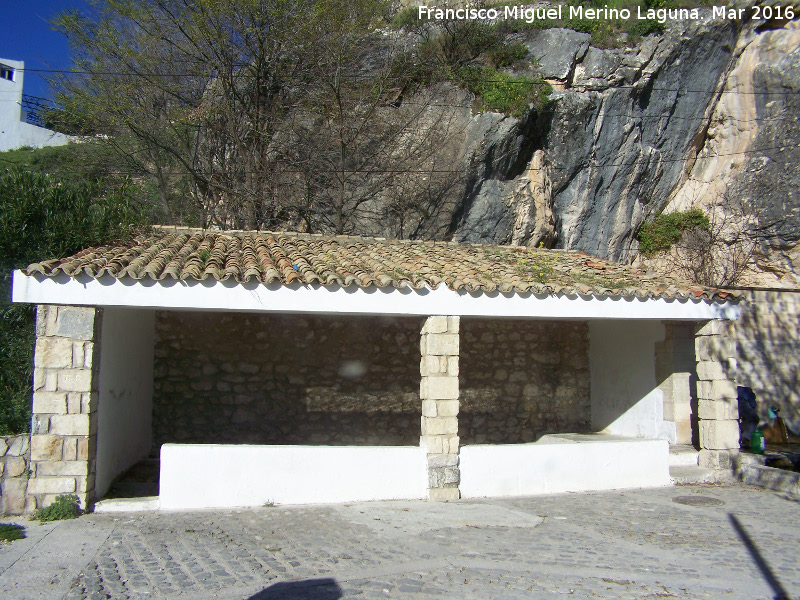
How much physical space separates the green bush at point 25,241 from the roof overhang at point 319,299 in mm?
1224

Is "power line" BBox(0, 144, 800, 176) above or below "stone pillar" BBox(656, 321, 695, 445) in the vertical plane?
above

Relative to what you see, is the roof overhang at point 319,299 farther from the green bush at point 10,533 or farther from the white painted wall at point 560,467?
the green bush at point 10,533

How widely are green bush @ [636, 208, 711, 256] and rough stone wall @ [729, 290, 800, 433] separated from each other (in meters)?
5.26

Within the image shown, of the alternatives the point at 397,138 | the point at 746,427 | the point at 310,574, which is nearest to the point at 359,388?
the point at 310,574

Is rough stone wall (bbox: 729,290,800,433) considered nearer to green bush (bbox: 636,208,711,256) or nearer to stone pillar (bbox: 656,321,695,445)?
stone pillar (bbox: 656,321,695,445)

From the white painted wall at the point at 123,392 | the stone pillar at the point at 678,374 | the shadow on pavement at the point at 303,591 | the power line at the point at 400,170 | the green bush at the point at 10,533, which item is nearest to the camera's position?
the shadow on pavement at the point at 303,591

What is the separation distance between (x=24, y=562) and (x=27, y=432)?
8.29 ft

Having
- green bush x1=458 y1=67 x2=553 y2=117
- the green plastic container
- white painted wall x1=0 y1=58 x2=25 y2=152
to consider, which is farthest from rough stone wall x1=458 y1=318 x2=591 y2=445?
white painted wall x1=0 y1=58 x2=25 y2=152

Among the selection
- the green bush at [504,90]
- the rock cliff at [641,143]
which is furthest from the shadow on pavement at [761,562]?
the green bush at [504,90]

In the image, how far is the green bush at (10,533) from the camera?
5941 millimetres

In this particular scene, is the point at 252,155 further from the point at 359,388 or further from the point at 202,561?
the point at 202,561

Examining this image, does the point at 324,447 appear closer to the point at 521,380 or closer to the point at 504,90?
the point at 521,380

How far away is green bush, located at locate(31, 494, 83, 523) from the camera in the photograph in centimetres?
661

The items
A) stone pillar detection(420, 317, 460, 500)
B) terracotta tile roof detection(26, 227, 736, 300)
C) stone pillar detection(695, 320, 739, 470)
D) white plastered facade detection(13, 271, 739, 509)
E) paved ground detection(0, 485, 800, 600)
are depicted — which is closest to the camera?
paved ground detection(0, 485, 800, 600)
